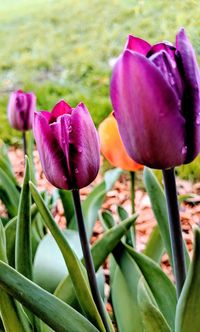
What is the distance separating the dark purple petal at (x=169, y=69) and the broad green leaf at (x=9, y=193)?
31.8 inches

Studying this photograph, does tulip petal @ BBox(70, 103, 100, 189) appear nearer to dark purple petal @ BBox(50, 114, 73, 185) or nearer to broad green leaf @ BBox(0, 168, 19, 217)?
dark purple petal @ BBox(50, 114, 73, 185)

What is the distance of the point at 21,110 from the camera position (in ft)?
4.87

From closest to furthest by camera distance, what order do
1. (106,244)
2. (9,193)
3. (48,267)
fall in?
(106,244), (48,267), (9,193)

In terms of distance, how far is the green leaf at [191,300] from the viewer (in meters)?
0.55

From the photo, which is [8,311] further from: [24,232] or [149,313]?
[149,313]

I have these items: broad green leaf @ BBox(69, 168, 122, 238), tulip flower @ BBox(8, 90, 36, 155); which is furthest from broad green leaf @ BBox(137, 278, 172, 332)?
tulip flower @ BBox(8, 90, 36, 155)

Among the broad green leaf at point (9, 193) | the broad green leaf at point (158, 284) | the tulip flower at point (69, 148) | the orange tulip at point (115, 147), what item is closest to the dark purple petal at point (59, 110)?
the tulip flower at point (69, 148)

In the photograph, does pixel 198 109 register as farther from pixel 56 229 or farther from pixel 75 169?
pixel 56 229

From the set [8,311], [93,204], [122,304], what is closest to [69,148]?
[8,311]

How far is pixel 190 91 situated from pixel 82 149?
0.17m

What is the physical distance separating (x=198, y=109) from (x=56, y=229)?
28 cm

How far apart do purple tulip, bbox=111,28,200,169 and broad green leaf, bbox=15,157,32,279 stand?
27 centimetres

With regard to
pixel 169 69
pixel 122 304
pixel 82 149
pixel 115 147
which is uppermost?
pixel 169 69

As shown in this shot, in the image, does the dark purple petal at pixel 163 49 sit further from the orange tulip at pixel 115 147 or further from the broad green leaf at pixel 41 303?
the orange tulip at pixel 115 147
